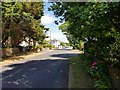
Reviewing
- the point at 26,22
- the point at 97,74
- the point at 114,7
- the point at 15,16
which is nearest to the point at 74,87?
Result: the point at 97,74

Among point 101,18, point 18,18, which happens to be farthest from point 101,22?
point 18,18

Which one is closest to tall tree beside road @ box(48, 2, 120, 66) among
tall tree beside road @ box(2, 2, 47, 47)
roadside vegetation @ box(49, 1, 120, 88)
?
roadside vegetation @ box(49, 1, 120, 88)

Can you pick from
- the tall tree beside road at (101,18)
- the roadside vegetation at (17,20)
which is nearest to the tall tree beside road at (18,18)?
the roadside vegetation at (17,20)

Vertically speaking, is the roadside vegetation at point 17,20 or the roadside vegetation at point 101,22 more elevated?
the roadside vegetation at point 17,20

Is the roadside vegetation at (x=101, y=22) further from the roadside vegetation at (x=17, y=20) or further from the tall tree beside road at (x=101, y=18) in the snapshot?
the roadside vegetation at (x=17, y=20)

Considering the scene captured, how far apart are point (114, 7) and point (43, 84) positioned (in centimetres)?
784

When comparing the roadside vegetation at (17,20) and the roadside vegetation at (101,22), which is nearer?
the roadside vegetation at (101,22)

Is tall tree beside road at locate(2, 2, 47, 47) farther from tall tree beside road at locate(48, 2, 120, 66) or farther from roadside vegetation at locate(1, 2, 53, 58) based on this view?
tall tree beside road at locate(48, 2, 120, 66)

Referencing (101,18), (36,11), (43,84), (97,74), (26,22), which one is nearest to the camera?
(101,18)

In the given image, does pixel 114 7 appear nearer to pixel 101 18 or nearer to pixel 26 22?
pixel 101 18

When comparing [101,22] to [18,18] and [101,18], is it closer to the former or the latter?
[101,18]

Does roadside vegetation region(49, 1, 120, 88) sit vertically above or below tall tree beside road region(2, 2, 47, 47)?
below

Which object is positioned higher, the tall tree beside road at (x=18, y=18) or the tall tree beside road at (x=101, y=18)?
the tall tree beside road at (x=18, y=18)

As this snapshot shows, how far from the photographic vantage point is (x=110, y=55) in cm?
1666
